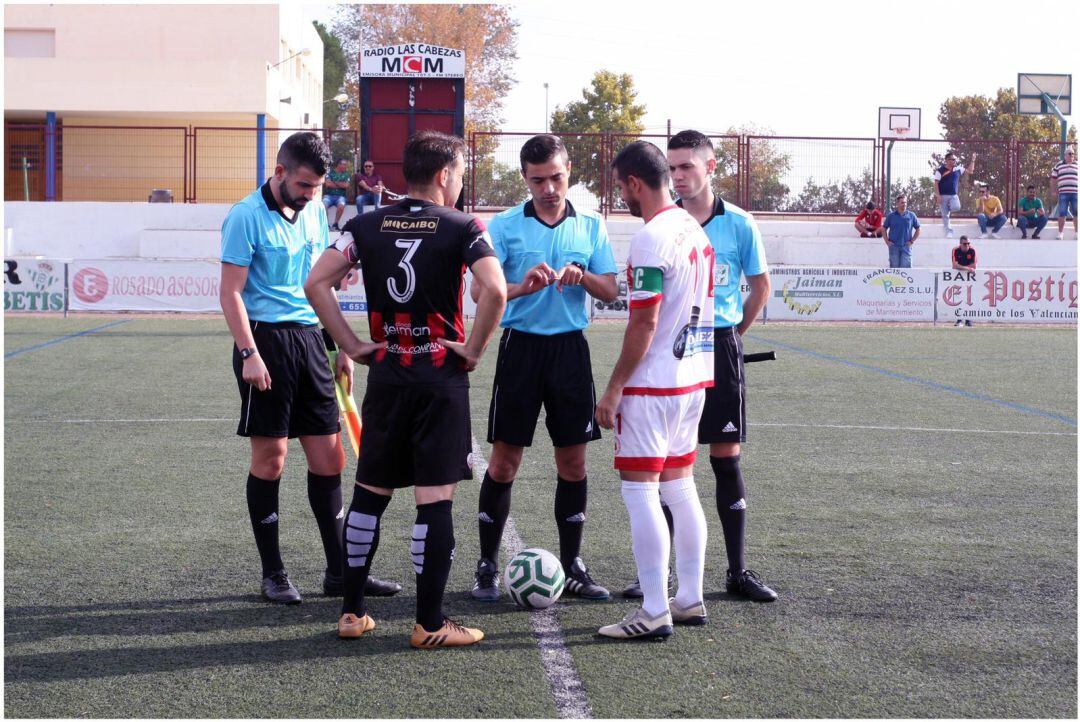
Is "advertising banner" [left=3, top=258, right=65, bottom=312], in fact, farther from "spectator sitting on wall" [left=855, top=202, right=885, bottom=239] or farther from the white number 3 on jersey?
the white number 3 on jersey

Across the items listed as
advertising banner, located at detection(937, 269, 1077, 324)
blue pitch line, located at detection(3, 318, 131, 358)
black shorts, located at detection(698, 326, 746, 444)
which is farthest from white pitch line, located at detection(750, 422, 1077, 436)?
advertising banner, located at detection(937, 269, 1077, 324)

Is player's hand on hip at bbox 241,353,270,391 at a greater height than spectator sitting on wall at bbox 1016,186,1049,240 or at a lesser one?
lesser

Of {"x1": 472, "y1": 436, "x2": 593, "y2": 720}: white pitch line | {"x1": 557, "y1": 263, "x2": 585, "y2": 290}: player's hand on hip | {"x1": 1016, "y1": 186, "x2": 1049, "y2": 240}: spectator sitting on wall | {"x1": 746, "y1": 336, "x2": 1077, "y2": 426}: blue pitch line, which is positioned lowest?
{"x1": 472, "y1": 436, "x2": 593, "y2": 720}: white pitch line

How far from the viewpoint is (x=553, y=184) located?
5.02 m

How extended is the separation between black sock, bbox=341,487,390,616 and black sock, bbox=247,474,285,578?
707 millimetres

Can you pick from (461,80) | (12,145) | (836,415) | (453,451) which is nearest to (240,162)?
(12,145)

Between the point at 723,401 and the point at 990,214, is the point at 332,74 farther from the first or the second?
the point at 723,401

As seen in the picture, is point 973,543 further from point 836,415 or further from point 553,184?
point 836,415

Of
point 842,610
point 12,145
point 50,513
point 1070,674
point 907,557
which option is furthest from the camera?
point 12,145

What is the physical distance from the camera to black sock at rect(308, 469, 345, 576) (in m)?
5.26

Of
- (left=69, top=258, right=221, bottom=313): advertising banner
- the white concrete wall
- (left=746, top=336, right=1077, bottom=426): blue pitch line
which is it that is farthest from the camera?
the white concrete wall

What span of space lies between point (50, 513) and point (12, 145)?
112 ft

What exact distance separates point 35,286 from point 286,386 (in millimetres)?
A: 18347

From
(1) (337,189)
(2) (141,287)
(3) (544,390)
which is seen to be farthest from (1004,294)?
(3) (544,390)
